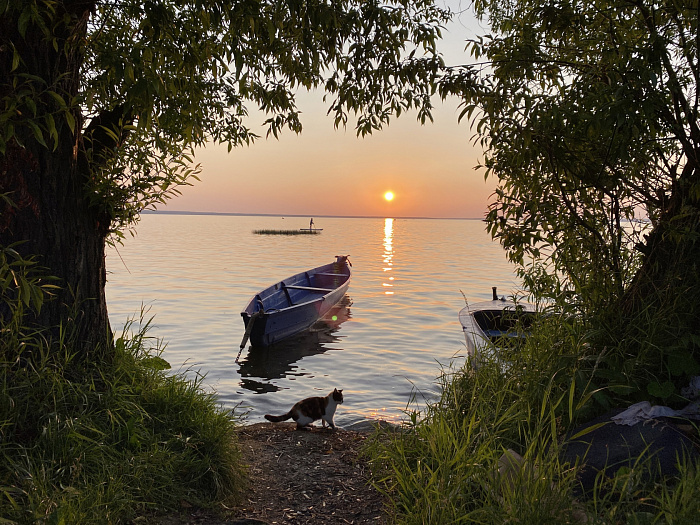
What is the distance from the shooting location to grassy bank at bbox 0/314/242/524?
12.6ft

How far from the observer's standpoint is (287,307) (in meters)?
17.3

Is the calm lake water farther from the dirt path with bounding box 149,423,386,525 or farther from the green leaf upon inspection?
the green leaf

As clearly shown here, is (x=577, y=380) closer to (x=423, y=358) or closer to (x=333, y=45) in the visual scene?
(x=333, y=45)

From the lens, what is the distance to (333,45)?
197 inches

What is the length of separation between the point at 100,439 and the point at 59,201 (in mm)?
2223

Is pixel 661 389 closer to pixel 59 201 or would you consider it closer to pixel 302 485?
pixel 302 485

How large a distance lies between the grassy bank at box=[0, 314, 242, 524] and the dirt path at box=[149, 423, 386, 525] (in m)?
0.25

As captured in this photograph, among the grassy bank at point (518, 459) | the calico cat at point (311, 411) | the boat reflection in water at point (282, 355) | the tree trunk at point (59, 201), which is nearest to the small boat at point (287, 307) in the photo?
the boat reflection in water at point (282, 355)

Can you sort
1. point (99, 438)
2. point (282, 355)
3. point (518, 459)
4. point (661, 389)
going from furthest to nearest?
point (282, 355), point (661, 389), point (99, 438), point (518, 459)

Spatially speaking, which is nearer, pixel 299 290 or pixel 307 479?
pixel 307 479

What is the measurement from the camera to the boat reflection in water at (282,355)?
1288 centimetres

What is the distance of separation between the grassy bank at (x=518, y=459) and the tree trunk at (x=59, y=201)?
317 cm

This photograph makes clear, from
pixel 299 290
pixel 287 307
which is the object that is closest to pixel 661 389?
pixel 287 307

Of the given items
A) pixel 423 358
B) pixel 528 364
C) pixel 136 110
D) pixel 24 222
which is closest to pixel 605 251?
pixel 528 364
